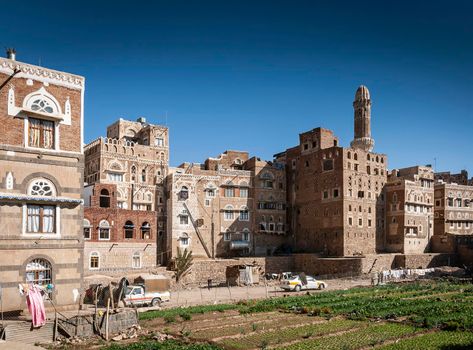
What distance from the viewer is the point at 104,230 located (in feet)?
174

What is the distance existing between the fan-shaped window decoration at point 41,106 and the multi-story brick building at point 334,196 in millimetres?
47130

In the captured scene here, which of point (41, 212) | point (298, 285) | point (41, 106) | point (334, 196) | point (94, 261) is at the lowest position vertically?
point (298, 285)

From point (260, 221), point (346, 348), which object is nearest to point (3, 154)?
point (346, 348)

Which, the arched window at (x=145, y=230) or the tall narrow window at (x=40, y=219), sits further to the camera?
the arched window at (x=145, y=230)

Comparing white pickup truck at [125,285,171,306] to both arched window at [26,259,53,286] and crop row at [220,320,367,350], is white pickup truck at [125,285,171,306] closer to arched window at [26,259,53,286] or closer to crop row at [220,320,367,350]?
arched window at [26,259,53,286]

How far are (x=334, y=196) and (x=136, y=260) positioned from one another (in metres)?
29.5

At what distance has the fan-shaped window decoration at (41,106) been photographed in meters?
28.6

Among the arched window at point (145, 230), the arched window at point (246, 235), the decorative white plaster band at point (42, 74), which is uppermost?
the decorative white plaster band at point (42, 74)

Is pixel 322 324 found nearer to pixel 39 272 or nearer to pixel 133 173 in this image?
pixel 39 272

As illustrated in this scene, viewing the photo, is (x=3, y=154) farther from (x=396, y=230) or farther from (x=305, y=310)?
(x=396, y=230)

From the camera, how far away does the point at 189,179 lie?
6894 cm

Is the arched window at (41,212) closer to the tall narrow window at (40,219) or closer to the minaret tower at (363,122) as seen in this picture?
the tall narrow window at (40,219)

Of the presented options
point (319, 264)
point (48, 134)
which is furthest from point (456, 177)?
point (48, 134)

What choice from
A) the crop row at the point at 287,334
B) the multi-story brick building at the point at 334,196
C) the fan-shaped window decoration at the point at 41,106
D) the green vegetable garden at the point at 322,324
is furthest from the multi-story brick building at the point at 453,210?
the fan-shaped window decoration at the point at 41,106
